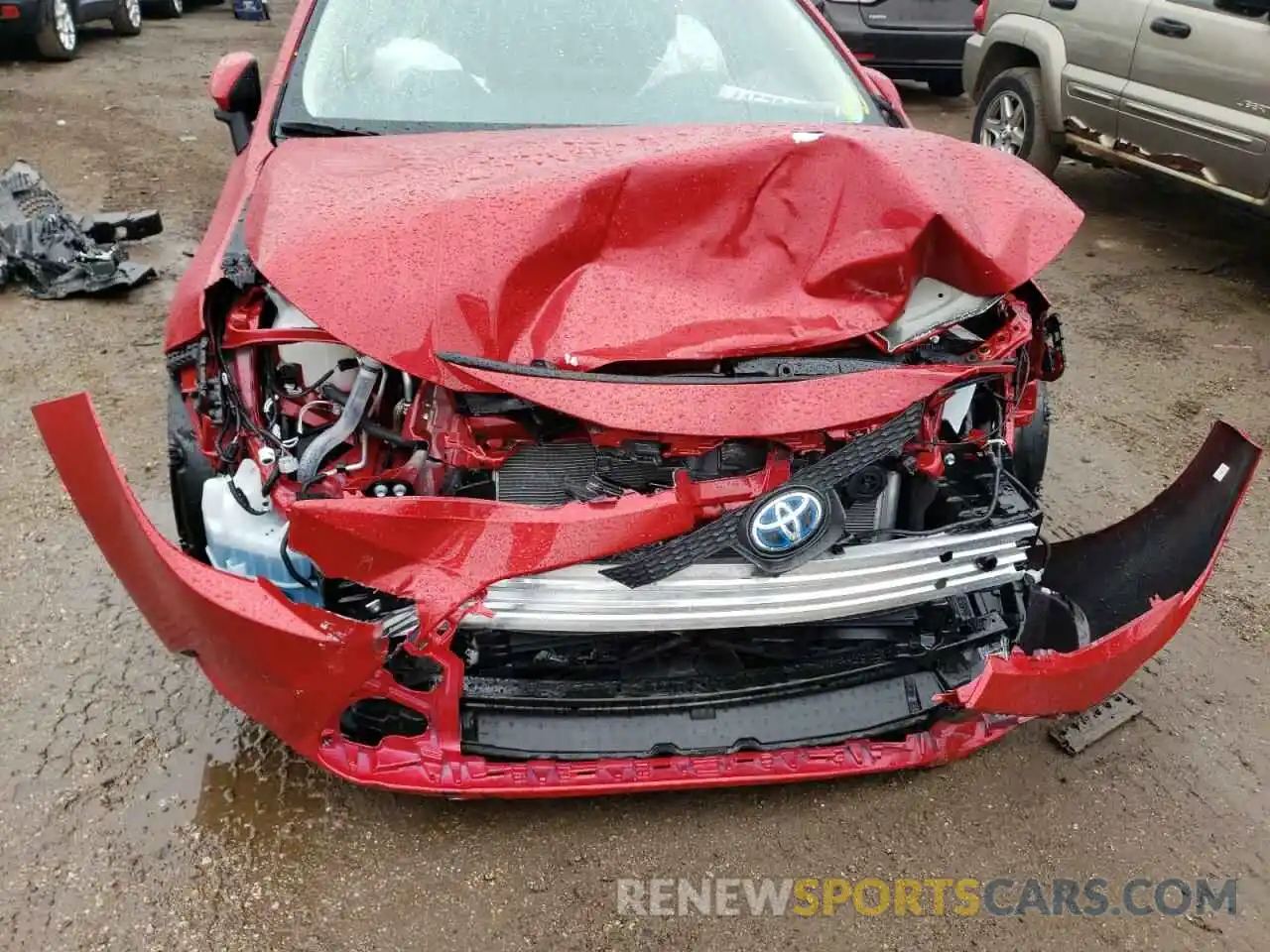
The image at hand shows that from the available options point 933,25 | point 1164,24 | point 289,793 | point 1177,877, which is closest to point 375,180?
point 289,793

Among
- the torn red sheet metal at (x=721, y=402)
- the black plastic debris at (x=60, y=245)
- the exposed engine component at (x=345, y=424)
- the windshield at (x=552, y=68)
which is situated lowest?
the black plastic debris at (x=60, y=245)

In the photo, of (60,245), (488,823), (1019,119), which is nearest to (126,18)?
(60,245)

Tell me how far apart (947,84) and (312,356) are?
806cm

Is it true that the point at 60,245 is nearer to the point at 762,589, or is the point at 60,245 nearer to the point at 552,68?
the point at 552,68

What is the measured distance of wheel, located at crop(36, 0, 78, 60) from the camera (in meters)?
8.57

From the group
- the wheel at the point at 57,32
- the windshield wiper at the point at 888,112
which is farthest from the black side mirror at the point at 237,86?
the wheel at the point at 57,32

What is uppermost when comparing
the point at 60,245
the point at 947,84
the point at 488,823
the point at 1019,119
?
the point at 1019,119

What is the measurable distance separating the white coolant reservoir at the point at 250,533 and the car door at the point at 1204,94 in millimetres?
4992

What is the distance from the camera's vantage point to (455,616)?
1807 millimetres

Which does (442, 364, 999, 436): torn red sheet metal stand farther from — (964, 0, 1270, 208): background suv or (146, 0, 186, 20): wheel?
(146, 0, 186, 20): wheel

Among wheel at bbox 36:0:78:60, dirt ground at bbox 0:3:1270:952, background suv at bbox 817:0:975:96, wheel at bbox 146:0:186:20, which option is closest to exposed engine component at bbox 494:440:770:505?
dirt ground at bbox 0:3:1270:952

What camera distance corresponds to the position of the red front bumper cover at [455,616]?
1713mm

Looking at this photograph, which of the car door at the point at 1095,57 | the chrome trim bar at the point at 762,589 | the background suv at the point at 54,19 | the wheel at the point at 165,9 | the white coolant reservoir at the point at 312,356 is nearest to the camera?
the chrome trim bar at the point at 762,589

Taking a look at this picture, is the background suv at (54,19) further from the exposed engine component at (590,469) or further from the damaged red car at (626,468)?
the exposed engine component at (590,469)
